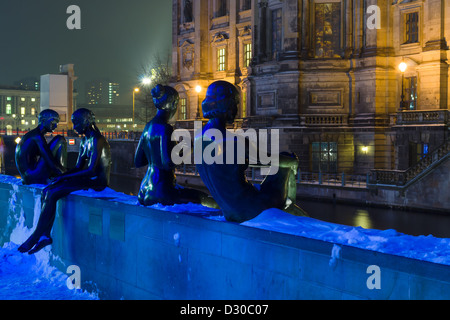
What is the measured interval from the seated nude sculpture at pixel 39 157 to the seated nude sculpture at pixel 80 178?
5.27 ft

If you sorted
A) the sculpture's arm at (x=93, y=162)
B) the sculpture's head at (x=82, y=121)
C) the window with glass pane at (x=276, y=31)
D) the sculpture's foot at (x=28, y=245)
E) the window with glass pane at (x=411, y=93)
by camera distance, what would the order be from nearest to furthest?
the sculpture's foot at (x=28, y=245), the sculpture's arm at (x=93, y=162), the sculpture's head at (x=82, y=121), the window with glass pane at (x=411, y=93), the window with glass pane at (x=276, y=31)

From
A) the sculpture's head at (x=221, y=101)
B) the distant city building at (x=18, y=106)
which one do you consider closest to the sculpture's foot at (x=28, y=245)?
A: the sculpture's head at (x=221, y=101)

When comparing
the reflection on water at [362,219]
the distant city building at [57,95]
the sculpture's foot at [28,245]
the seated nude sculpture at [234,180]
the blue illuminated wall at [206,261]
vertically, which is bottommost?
the reflection on water at [362,219]

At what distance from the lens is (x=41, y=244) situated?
30.9 ft

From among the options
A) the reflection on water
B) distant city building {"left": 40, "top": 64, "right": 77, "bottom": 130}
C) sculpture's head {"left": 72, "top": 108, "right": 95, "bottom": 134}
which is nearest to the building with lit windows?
the reflection on water

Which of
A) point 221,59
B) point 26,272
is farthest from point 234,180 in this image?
point 221,59

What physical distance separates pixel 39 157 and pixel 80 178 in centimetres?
248

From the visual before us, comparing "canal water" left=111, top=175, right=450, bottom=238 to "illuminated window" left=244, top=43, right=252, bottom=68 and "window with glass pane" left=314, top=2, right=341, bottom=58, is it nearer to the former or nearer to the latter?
"window with glass pane" left=314, top=2, right=341, bottom=58

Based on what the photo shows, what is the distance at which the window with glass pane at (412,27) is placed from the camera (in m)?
35.2

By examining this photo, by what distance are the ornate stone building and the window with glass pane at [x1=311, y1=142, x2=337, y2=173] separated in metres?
0.06

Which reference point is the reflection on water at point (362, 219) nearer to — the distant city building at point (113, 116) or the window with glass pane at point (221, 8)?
the window with glass pane at point (221, 8)

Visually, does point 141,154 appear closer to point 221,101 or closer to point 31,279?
point 221,101

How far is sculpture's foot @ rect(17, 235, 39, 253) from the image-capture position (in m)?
9.36

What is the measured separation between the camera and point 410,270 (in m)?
4.57
